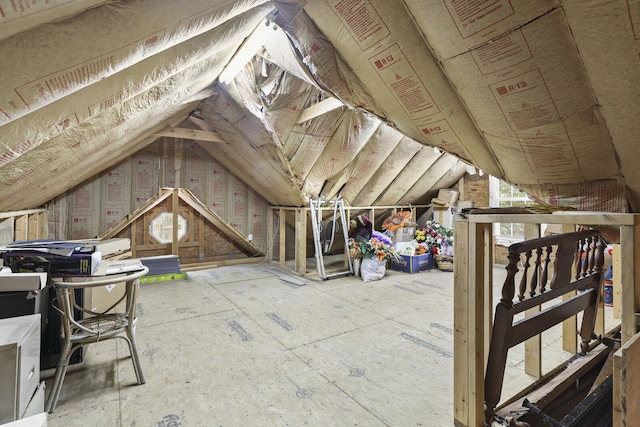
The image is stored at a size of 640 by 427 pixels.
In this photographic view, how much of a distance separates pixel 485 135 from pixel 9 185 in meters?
3.24

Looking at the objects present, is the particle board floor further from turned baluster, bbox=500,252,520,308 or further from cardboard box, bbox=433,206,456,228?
cardboard box, bbox=433,206,456,228

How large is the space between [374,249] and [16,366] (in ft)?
13.7

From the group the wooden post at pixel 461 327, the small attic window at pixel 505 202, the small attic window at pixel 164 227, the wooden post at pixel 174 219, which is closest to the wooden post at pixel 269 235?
the small attic window at pixel 164 227

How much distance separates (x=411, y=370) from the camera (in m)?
2.10

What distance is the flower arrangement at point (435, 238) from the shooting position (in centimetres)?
541

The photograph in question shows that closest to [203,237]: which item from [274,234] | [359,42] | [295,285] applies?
[274,234]

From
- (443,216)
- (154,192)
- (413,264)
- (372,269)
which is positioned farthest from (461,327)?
(154,192)

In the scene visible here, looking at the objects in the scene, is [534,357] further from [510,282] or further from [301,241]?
[301,241]

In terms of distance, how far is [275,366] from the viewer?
2.13 metres

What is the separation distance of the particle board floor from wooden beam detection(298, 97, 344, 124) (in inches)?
87.4

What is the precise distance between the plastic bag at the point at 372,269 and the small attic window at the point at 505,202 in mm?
2442

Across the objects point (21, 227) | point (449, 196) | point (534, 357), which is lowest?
point (534, 357)

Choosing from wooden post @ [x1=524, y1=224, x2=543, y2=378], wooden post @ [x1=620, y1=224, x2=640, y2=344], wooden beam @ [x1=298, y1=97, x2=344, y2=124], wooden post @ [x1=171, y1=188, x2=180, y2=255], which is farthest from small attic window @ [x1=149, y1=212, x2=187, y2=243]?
wooden post @ [x1=620, y1=224, x2=640, y2=344]

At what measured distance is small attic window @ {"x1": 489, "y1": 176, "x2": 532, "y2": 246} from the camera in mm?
5391
